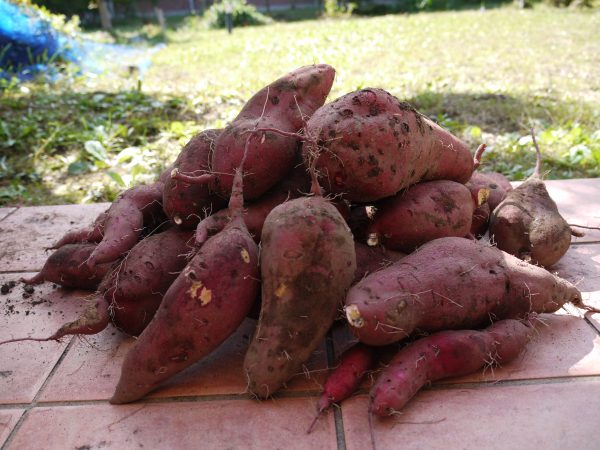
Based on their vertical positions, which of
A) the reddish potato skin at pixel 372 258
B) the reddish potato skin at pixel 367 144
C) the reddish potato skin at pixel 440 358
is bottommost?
the reddish potato skin at pixel 440 358

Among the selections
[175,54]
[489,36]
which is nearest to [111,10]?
[175,54]

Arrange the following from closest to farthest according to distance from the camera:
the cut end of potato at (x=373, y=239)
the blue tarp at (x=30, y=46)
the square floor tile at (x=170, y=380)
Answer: the square floor tile at (x=170, y=380), the cut end of potato at (x=373, y=239), the blue tarp at (x=30, y=46)

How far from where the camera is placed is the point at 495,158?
Result: 368 cm

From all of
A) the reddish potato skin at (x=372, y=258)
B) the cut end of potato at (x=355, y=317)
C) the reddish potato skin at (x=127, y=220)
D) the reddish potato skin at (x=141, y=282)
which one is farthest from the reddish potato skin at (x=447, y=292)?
the reddish potato skin at (x=127, y=220)

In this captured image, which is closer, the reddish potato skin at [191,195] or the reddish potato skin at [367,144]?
the reddish potato skin at [367,144]

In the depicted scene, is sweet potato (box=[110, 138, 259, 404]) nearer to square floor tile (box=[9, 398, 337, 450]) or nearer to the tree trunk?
square floor tile (box=[9, 398, 337, 450])

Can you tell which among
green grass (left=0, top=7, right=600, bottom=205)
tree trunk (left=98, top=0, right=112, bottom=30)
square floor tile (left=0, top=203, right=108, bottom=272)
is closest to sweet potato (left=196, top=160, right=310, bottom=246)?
square floor tile (left=0, top=203, right=108, bottom=272)

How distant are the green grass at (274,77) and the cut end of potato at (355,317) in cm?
233

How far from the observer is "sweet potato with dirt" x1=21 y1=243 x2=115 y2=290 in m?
1.99

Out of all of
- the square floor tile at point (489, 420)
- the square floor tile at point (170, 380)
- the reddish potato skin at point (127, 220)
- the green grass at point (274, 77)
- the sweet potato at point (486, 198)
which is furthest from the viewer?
the green grass at point (274, 77)

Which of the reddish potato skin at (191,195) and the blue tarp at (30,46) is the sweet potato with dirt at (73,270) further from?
the blue tarp at (30,46)

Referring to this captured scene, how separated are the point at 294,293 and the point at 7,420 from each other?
85 centimetres

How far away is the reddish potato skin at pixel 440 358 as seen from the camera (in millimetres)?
1353

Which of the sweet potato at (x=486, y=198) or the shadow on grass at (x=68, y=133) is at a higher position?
the sweet potato at (x=486, y=198)
